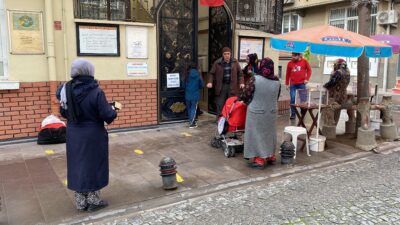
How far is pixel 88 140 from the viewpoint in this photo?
391cm

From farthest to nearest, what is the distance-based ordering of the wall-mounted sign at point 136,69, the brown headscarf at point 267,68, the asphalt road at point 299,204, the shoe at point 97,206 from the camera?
the wall-mounted sign at point 136,69, the brown headscarf at point 267,68, the shoe at point 97,206, the asphalt road at point 299,204

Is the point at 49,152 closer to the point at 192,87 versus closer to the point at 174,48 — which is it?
the point at 192,87

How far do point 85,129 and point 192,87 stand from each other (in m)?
4.42

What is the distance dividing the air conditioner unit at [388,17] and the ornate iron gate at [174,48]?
37.5ft

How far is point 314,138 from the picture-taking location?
6750 mm

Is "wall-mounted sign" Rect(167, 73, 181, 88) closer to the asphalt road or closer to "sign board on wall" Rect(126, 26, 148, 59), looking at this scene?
"sign board on wall" Rect(126, 26, 148, 59)

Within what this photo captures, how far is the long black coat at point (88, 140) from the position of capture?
3.83 meters

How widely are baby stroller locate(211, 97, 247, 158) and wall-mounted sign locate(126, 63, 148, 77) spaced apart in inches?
89.5

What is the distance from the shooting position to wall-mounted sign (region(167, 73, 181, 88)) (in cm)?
820

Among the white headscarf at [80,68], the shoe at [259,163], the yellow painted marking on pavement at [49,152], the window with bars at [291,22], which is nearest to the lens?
the white headscarf at [80,68]

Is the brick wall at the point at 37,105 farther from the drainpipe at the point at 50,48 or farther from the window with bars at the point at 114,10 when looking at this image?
the window with bars at the point at 114,10

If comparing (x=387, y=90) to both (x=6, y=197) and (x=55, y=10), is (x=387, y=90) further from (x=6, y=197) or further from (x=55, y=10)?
(x=6, y=197)

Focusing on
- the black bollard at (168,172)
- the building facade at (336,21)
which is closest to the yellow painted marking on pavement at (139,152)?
the black bollard at (168,172)

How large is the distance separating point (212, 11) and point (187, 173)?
541cm
